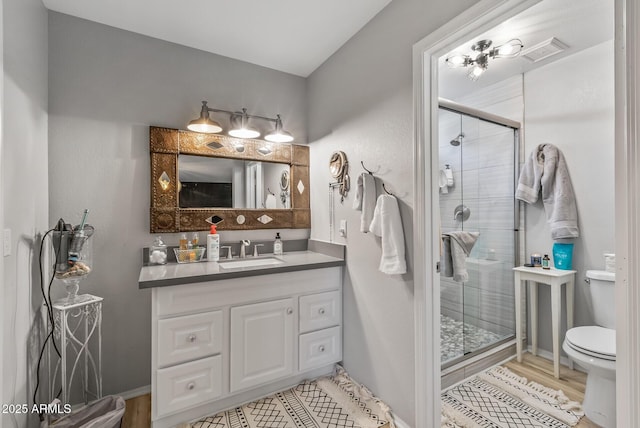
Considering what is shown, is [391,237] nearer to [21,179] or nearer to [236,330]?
[236,330]

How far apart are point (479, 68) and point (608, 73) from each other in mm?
837

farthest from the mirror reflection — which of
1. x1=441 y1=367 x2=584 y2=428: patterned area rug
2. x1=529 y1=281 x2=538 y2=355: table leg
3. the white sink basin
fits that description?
x1=529 y1=281 x2=538 y2=355: table leg

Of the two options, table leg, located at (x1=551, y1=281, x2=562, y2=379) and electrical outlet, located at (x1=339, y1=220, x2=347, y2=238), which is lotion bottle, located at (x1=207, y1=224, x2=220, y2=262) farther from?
table leg, located at (x1=551, y1=281, x2=562, y2=379)

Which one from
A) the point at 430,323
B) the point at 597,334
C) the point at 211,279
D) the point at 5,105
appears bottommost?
the point at 597,334

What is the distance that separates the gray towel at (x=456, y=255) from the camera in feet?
6.42

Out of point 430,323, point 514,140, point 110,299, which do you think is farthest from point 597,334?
point 110,299

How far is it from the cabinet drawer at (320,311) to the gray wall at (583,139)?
1.76 metres

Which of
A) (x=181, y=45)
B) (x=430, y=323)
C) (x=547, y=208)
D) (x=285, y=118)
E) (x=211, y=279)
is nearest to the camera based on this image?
(x=430, y=323)

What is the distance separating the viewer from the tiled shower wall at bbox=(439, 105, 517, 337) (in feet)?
8.24

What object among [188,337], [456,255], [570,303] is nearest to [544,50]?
[456,255]

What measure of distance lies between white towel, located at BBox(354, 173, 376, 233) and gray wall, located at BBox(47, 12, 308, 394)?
1.37 m

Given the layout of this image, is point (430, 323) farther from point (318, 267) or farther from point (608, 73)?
point (608, 73)

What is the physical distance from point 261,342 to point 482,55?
2.53 metres

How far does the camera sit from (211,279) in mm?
1714
